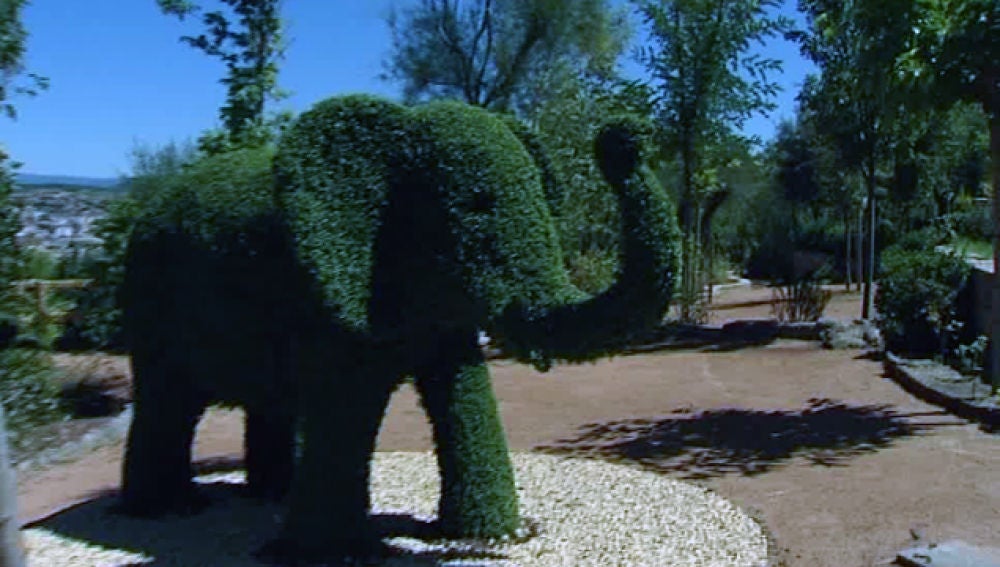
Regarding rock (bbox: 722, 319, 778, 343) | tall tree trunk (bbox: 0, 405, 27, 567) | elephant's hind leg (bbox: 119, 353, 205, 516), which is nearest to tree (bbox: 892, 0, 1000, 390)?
rock (bbox: 722, 319, 778, 343)

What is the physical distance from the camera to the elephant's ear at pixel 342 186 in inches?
211

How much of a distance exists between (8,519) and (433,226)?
3.63 m

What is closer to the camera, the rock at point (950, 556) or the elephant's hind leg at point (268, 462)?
the rock at point (950, 556)

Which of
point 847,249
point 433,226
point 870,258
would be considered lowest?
point 433,226

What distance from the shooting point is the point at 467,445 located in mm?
6379

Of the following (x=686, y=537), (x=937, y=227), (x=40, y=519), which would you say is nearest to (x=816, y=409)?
(x=686, y=537)

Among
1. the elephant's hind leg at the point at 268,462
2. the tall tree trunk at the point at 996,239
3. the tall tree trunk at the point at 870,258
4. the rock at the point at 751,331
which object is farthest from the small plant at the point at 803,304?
the elephant's hind leg at the point at 268,462

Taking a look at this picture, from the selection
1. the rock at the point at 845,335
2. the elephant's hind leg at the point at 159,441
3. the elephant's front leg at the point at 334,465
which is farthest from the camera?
the rock at the point at 845,335

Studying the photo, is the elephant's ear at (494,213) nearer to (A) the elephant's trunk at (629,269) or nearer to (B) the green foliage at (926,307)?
(A) the elephant's trunk at (629,269)

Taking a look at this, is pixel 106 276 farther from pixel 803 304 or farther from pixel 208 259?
pixel 803 304

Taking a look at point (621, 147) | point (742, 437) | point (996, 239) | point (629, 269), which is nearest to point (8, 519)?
point (629, 269)

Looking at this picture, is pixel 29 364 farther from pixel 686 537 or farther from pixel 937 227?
pixel 937 227

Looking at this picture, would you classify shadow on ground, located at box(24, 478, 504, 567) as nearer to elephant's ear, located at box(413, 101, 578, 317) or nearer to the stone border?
elephant's ear, located at box(413, 101, 578, 317)

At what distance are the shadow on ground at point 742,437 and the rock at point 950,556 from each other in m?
2.38
